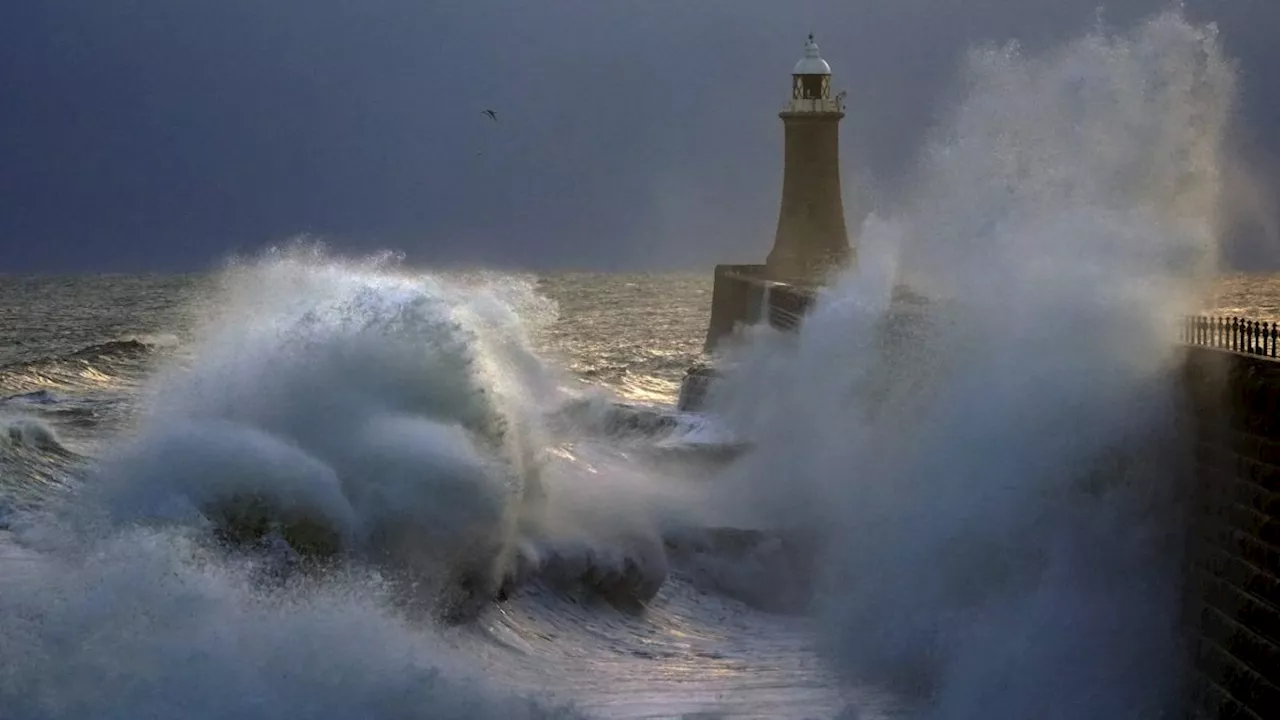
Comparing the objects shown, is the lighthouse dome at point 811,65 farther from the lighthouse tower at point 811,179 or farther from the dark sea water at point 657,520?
the dark sea water at point 657,520

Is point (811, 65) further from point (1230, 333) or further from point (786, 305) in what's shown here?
point (1230, 333)

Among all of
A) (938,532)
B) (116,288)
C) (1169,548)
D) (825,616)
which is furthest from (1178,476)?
(116,288)

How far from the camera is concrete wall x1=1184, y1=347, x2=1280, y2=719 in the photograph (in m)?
7.95


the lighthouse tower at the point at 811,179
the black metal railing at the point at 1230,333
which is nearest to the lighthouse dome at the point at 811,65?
the lighthouse tower at the point at 811,179

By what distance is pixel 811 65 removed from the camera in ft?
86.8

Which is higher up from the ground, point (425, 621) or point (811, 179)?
point (811, 179)

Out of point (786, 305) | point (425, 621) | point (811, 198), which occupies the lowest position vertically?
point (425, 621)

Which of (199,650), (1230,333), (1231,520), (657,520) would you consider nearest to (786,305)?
(657,520)

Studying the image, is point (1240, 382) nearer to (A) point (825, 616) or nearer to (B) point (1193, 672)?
(B) point (1193, 672)

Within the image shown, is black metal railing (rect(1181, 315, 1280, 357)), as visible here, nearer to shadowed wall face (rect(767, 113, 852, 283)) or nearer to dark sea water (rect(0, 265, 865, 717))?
dark sea water (rect(0, 265, 865, 717))

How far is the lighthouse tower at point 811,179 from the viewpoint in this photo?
1044 inches

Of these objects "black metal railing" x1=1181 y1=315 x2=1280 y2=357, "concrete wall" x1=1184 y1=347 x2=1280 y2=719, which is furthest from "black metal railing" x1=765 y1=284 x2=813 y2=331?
"concrete wall" x1=1184 y1=347 x2=1280 y2=719

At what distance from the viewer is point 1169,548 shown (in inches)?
358

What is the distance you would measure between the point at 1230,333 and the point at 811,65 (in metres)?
17.1
